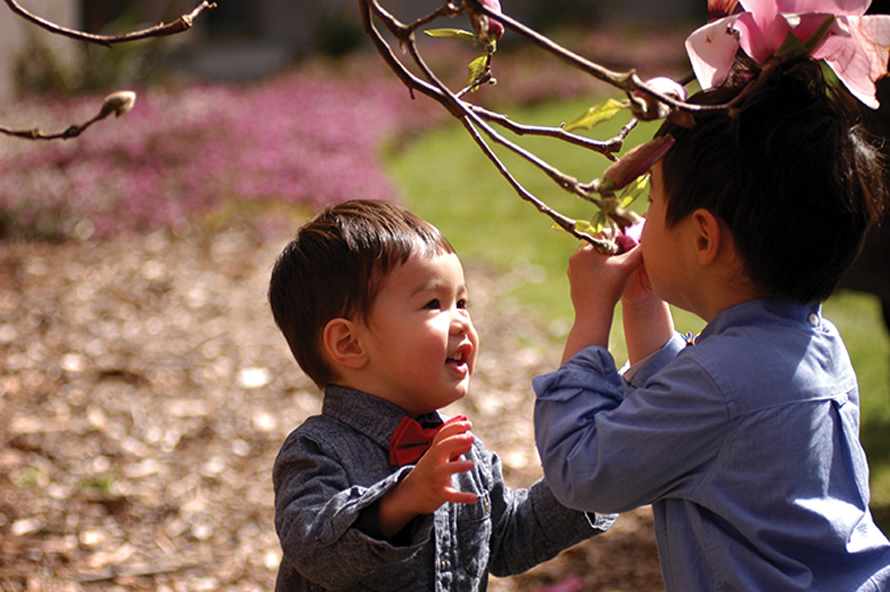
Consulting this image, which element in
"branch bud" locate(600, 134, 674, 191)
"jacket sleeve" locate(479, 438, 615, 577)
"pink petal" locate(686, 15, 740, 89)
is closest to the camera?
"branch bud" locate(600, 134, 674, 191)

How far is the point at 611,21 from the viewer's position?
677 inches

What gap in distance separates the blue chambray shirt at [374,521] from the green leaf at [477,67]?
0.64 m

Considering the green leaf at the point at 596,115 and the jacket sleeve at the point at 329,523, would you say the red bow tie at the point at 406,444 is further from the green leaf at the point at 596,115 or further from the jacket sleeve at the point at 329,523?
the green leaf at the point at 596,115

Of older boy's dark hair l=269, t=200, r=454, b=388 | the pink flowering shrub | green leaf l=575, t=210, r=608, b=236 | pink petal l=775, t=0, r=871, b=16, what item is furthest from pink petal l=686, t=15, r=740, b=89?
the pink flowering shrub

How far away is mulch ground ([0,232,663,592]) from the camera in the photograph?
2.82m

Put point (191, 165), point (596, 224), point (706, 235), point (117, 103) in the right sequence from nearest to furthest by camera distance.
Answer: point (596, 224), point (706, 235), point (117, 103), point (191, 165)

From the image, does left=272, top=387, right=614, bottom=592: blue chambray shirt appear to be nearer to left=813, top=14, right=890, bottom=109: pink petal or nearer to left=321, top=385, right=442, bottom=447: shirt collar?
left=321, top=385, right=442, bottom=447: shirt collar

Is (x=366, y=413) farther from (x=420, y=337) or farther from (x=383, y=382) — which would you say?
(x=420, y=337)

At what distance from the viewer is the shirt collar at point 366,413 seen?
159 centimetres

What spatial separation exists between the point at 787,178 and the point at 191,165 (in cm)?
649

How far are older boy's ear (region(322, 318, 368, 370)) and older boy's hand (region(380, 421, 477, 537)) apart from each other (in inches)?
11.7

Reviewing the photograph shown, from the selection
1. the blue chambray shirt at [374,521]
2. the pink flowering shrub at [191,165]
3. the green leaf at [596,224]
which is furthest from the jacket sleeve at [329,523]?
the pink flowering shrub at [191,165]

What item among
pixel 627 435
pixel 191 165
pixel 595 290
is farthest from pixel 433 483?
pixel 191 165

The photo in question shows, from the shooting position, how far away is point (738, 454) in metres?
1.26
